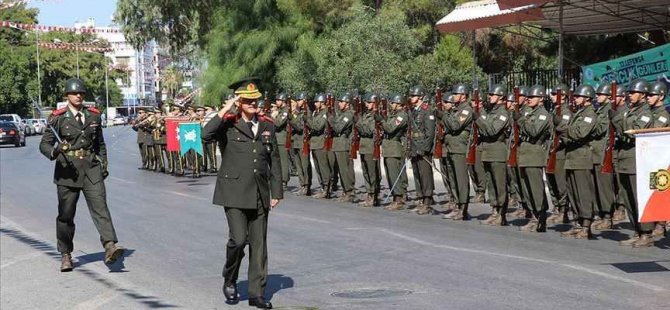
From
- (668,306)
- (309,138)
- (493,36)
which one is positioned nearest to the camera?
(668,306)

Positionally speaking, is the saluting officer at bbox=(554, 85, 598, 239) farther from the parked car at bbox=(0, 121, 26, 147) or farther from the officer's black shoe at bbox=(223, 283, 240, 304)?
the parked car at bbox=(0, 121, 26, 147)

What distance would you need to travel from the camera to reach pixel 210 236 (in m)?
12.7

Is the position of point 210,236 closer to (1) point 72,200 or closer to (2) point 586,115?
(1) point 72,200

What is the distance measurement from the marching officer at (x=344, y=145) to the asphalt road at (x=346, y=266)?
1693mm

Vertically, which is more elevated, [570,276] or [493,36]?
[493,36]

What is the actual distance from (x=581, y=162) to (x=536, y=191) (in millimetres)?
811

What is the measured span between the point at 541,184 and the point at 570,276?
371 centimetres

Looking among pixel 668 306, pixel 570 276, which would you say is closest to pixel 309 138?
pixel 570 276

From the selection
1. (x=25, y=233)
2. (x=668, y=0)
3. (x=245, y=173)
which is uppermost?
(x=668, y=0)

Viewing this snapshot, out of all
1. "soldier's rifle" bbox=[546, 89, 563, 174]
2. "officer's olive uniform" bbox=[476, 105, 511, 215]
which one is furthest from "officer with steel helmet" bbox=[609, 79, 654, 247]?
"officer's olive uniform" bbox=[476, 105, 511, 215]

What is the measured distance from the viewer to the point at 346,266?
10102mm

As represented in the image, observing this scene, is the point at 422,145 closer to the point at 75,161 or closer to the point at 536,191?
the point at 536,191

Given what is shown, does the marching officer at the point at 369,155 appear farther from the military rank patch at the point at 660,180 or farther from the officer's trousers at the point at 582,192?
the military rank patch at the point at 660,180

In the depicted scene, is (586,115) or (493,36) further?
(493,36)
